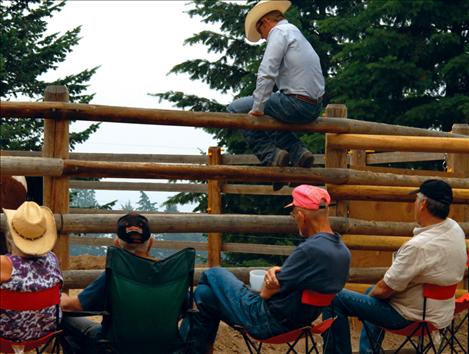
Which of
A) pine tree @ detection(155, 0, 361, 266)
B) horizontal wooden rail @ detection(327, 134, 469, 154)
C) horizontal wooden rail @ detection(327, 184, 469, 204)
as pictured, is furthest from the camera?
pine tree @ detection(155, 0, 361, 266)

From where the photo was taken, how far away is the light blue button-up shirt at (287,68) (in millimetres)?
7555

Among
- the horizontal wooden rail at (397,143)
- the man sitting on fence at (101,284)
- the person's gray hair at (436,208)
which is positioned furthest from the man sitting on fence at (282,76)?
the man sitting on fence at (101,284)

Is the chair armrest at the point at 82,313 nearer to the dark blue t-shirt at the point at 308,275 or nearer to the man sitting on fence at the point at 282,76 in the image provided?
the dark blue t-shirt at the point at 308,275

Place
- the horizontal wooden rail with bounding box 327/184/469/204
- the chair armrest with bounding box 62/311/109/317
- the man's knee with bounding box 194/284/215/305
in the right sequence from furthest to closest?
the horizontal wooden rail with bounding box 327/184/469/204 < the man's knee with bounding box 194/284/215/305 < the chair armrest with bounding box 62/311/109/317

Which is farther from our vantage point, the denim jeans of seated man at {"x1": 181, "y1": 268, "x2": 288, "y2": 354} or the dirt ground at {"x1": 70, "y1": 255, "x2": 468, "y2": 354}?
the dirt ground at {"x1": 70, "y1": 255, "x2": 468, "y2": 354}

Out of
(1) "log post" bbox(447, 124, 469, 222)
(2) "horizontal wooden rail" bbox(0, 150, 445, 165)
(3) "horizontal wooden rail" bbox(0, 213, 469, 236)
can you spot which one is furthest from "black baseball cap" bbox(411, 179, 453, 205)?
(2) "horizontal wooden rail" bbox(0, 150, 445, 165)

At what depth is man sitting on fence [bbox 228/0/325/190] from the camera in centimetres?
758

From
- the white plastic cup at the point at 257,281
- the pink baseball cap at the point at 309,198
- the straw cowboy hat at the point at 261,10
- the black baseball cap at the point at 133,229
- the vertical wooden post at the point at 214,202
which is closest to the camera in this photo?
the black baseball cap at the point at 133,229

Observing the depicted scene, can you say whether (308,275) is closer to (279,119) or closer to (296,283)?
(296,283)

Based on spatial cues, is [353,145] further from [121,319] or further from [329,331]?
[121,319]

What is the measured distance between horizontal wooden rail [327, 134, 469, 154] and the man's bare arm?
2.08m

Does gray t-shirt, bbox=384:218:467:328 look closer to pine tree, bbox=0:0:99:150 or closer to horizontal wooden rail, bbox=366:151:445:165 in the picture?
horizontal wooden rail, bbox=366:151:445:165

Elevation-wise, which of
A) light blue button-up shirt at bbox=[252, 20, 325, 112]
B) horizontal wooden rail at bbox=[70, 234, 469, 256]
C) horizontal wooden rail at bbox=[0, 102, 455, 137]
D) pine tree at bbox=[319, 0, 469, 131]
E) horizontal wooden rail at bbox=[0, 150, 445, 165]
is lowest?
horizontal wooden rail at bbox=[70, 234, 469, 256]

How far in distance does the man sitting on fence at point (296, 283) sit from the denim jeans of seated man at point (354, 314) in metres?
0.55
